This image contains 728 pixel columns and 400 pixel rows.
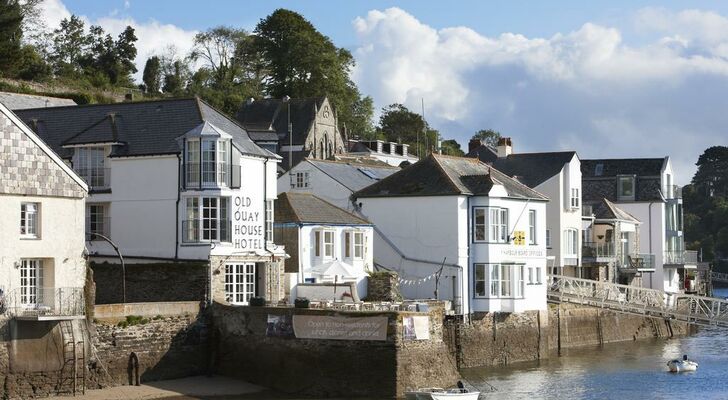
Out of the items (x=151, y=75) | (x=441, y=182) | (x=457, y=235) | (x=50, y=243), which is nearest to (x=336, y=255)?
(x=457, y=235)

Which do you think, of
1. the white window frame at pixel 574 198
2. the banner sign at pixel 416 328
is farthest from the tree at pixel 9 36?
the banner sign at pixel 416 328

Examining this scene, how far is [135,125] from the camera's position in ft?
179

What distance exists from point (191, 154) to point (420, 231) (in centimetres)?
1333

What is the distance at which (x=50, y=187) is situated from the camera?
45156mm

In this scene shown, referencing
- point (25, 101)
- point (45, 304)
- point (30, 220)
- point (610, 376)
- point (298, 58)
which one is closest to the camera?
point (45, 304)

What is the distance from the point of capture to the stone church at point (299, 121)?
10325 cm

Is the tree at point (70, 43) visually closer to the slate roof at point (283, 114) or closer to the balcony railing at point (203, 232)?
the slate roof at point (283, 114)

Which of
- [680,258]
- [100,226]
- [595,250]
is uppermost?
[100,226]

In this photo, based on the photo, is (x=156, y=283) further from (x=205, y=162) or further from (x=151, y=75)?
(x=151, y=75)

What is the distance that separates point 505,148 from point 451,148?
56.7 metres

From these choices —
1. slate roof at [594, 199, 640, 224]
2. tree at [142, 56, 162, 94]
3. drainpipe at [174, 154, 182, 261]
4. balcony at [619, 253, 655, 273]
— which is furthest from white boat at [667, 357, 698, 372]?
tree at [142, 56, 162, 94]

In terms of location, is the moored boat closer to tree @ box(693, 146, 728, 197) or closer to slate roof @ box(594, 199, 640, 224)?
slate roof @ box(594, 199, 640, 224)

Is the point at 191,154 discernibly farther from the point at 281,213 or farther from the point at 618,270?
the point at 618,270

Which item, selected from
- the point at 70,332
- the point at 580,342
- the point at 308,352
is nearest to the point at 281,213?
the point at 308,352
